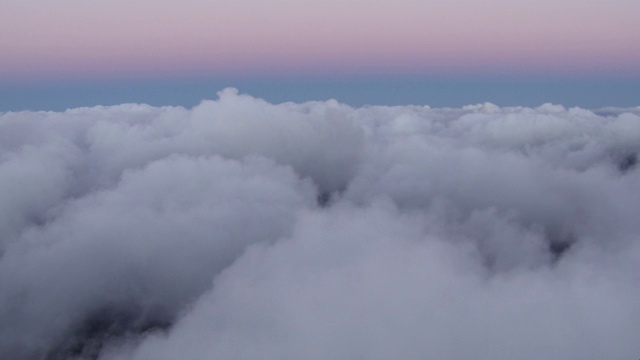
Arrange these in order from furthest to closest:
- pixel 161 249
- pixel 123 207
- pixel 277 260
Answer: pixel 123 207 < pixel 161 249 < pixel 277 260

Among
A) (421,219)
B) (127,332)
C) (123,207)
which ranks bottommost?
(127,332)

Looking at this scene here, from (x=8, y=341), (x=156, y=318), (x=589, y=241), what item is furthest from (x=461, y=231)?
(x=8, y=341)

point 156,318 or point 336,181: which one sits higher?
point 336,181

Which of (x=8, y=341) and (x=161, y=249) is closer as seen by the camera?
(x=8, y=341)

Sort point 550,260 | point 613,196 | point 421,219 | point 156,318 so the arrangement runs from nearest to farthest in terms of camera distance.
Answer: point 156,318 → point 550,260 → point 421,219 → point 613,196

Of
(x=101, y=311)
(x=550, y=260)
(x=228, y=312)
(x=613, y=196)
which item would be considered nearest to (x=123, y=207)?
(x=101, y=311)

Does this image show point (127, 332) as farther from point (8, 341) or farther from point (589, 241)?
point (589, 241)

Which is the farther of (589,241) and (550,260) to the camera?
(589,241)

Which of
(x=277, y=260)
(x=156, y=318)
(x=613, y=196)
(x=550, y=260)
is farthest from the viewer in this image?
(x=613, y=196)

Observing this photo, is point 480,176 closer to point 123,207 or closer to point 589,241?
point 589,241
